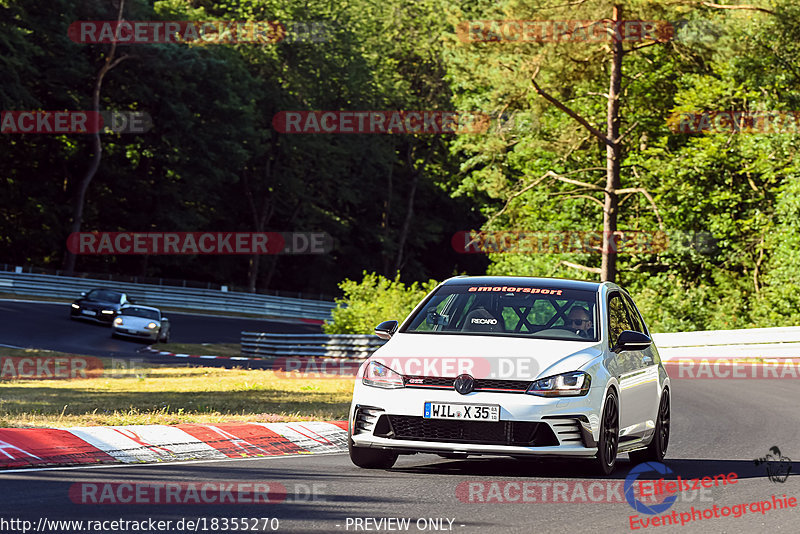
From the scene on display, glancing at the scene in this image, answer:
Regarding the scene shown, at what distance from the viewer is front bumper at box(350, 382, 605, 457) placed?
924cm

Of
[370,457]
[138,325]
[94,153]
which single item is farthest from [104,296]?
[370,457]

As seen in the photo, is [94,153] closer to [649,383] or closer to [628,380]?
[649,383]

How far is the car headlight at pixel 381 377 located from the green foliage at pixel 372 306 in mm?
26479

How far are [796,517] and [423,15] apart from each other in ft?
257

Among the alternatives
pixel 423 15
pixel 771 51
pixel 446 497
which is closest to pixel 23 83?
pixel 423 15

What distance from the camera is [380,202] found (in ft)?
288

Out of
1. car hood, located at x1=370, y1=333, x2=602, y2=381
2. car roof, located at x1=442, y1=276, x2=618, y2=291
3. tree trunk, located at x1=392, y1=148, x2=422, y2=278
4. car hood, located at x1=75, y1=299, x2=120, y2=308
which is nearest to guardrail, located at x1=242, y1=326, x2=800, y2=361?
car hood, located at x1=75, y1=299, x2=120, y2=308

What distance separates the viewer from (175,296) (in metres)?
61.6

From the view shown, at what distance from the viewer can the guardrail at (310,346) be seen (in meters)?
32.4

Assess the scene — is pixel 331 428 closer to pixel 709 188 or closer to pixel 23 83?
pixel 709 188

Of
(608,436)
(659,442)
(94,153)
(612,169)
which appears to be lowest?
(659,442)

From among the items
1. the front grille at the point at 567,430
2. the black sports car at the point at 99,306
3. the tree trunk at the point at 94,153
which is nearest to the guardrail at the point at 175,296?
the tree trunk at the point at 94,153

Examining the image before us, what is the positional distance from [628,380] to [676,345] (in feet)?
68.4

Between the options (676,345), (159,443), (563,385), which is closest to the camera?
(563,385)
